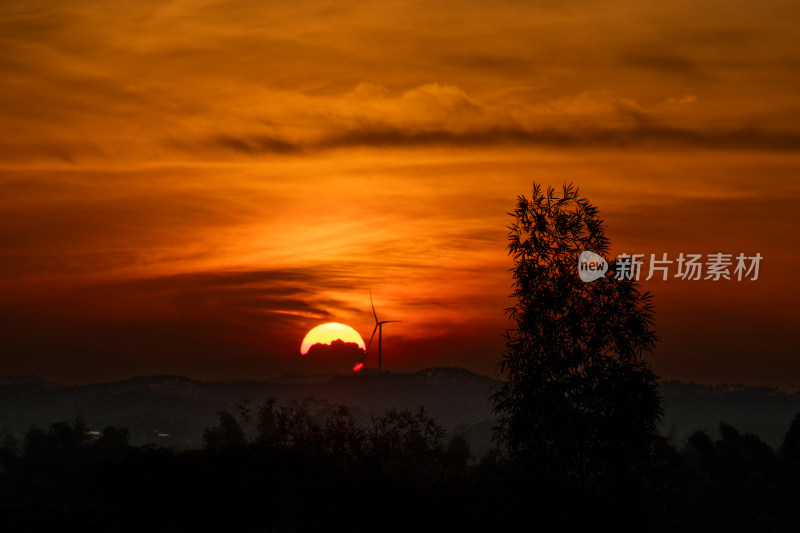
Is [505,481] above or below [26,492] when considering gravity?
above

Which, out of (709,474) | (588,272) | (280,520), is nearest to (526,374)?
(588,272)

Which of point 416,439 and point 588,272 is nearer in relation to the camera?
point 588,272

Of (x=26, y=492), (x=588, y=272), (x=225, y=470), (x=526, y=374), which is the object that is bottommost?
(x=26, y=492)

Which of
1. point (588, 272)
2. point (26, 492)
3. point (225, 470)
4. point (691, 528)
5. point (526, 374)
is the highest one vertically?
point (588, 272)

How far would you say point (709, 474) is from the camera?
14000 centimetres

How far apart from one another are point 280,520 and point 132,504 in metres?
8.14

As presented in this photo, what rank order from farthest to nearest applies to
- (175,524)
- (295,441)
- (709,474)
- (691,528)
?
(709,474), (691,528), (295,441), (175,524)

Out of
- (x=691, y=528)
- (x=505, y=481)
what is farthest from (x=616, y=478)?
(x=691, y=528)

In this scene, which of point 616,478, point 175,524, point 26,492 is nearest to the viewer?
point 616,478

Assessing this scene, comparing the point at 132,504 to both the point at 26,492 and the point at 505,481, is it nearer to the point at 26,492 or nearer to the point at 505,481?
the point at 505,481

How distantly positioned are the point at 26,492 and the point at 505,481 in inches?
4877

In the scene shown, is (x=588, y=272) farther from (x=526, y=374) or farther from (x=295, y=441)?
(x=295, y=441)

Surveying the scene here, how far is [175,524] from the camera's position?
172 feet

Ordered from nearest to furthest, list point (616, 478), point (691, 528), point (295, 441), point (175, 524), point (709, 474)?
point (616, 478)
point (175, 524)
point (295, 441)
point (691, 528)
point (709, 474)
